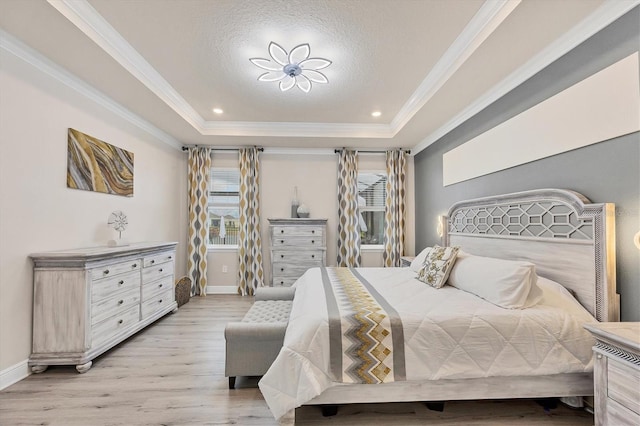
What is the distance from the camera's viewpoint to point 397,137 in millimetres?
4363

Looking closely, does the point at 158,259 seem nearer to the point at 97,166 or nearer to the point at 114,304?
the point at 114,304

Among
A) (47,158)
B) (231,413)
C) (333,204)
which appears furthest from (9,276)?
(333,204)

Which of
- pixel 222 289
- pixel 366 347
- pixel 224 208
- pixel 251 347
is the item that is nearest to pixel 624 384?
pixel 366 347

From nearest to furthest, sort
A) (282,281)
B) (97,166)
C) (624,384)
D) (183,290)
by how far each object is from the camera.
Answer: (624,384) < (97,166) < (183,290) < (282,281)

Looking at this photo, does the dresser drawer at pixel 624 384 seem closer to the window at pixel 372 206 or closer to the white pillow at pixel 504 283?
the white pillow at pixel 504 283

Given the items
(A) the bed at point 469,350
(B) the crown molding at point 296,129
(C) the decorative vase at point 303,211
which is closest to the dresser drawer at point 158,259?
(B) the crown molding at point 296,129

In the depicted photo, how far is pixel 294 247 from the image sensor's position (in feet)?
15.1

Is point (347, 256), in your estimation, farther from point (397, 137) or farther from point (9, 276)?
point (9, 276)

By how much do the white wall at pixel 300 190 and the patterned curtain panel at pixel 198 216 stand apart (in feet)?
0.59

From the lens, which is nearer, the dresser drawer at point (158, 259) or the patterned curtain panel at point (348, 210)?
the dresser drawer at point (158, 259)

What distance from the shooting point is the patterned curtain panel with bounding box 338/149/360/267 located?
4953 millimetres

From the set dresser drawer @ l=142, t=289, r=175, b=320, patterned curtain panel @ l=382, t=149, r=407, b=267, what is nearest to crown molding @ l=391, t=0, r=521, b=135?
patterned curtain panel @ l=382, t=149, r=407, b=267

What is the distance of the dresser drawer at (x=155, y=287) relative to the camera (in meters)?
3.18

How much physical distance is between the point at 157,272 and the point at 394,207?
3.82m
